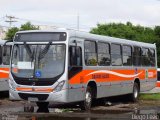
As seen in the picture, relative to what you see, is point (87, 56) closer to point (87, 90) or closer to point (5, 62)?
point (87, 90)

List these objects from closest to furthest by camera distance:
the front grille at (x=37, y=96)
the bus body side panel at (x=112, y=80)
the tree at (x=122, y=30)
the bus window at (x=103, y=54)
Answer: the front grille at (x=37, y=96) → the bus body side panel at (x=112, y=80) → the bus window at (x=103, y=54) → the tree at (x=122, y=30)

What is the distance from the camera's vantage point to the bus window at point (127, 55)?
2240 centimetres

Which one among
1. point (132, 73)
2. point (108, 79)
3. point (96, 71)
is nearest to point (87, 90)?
point (96, 71)

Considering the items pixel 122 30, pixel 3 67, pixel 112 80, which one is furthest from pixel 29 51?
pixel 122 30

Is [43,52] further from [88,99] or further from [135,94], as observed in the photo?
[135,94]

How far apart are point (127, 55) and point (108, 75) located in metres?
2.84

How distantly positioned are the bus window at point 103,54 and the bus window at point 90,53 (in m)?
0.46

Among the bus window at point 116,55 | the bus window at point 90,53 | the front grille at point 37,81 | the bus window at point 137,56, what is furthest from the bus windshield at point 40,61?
the bus window at point 137,56

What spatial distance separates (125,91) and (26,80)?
724 cm

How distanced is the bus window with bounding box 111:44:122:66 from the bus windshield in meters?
4.68

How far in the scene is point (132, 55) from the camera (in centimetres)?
2361

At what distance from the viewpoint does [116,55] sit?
2116cm

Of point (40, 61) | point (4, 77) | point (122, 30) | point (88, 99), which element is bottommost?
point (88, 99)

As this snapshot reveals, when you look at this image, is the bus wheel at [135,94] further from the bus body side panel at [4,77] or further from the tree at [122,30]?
the tree at [122,30]
